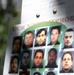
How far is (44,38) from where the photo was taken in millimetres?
672

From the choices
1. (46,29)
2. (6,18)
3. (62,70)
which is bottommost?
(62,70)

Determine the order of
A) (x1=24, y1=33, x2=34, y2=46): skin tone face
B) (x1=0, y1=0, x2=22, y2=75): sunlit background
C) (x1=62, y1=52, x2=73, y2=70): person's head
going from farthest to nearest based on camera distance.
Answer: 1. (x1=0, y1=0, x2=22, y2=75): sunlit background
2. (x1=24, y1=33, x2=34, y2=46): skin tone face
3. (x1=62, y1=52, x2=73, y2=70): person's head

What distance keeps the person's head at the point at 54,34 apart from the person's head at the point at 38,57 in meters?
0.05

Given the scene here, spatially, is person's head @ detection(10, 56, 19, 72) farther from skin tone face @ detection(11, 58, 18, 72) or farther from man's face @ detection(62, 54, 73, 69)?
man's face @ detection(62, 54, 73, 69)

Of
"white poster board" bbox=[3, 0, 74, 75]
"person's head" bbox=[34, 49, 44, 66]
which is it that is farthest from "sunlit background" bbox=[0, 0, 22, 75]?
"person's head" bbox=[34, 49, 44, 66]

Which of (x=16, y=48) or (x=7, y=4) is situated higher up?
(x=7, y=4)

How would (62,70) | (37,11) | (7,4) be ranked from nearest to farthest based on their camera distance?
(62,70)
(37,11)
(7,4)

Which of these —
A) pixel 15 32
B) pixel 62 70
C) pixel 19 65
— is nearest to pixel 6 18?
pixel 15 32

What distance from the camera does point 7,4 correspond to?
0.90 m

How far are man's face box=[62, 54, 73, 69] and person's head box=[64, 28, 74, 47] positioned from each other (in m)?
0.03

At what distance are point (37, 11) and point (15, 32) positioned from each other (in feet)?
0.38

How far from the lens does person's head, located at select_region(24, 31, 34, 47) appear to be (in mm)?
696

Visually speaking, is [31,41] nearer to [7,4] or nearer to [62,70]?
[62,70]

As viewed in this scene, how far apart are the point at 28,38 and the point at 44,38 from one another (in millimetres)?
64
